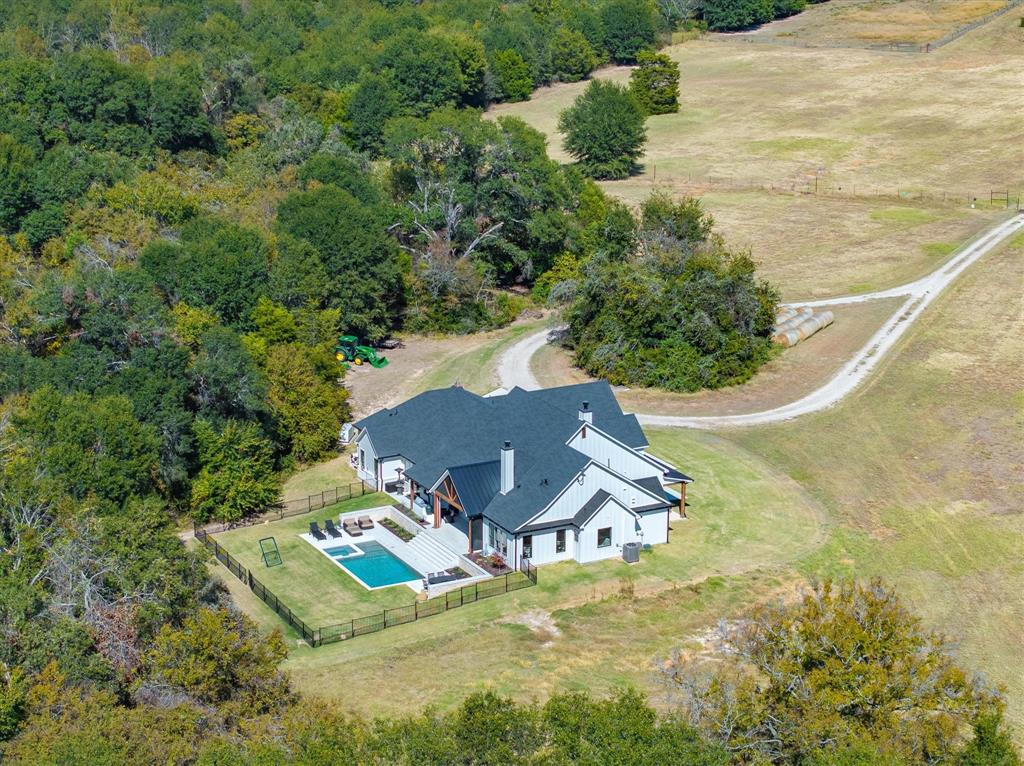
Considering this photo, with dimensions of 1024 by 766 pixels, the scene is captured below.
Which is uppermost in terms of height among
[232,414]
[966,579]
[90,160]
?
[90,160]

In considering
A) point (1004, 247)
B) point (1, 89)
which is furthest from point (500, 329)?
point (1, 89)

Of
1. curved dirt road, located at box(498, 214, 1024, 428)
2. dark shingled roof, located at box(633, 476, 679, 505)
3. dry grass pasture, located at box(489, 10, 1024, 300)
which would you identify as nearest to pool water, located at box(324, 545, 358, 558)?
dark shingled roof, located at box(633, 476, 679, 505)

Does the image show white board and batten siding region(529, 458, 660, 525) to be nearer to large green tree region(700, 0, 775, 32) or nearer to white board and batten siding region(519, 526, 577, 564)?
white board and batten siding region(519, 526, 577, 564)

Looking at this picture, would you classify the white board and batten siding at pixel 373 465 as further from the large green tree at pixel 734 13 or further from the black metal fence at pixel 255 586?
the large green tree at pixel 734 13

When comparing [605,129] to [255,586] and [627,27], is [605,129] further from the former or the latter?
[255,586]

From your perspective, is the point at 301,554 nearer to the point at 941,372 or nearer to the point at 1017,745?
the point at 1017,745

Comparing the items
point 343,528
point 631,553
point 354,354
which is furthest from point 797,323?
point 343,528
